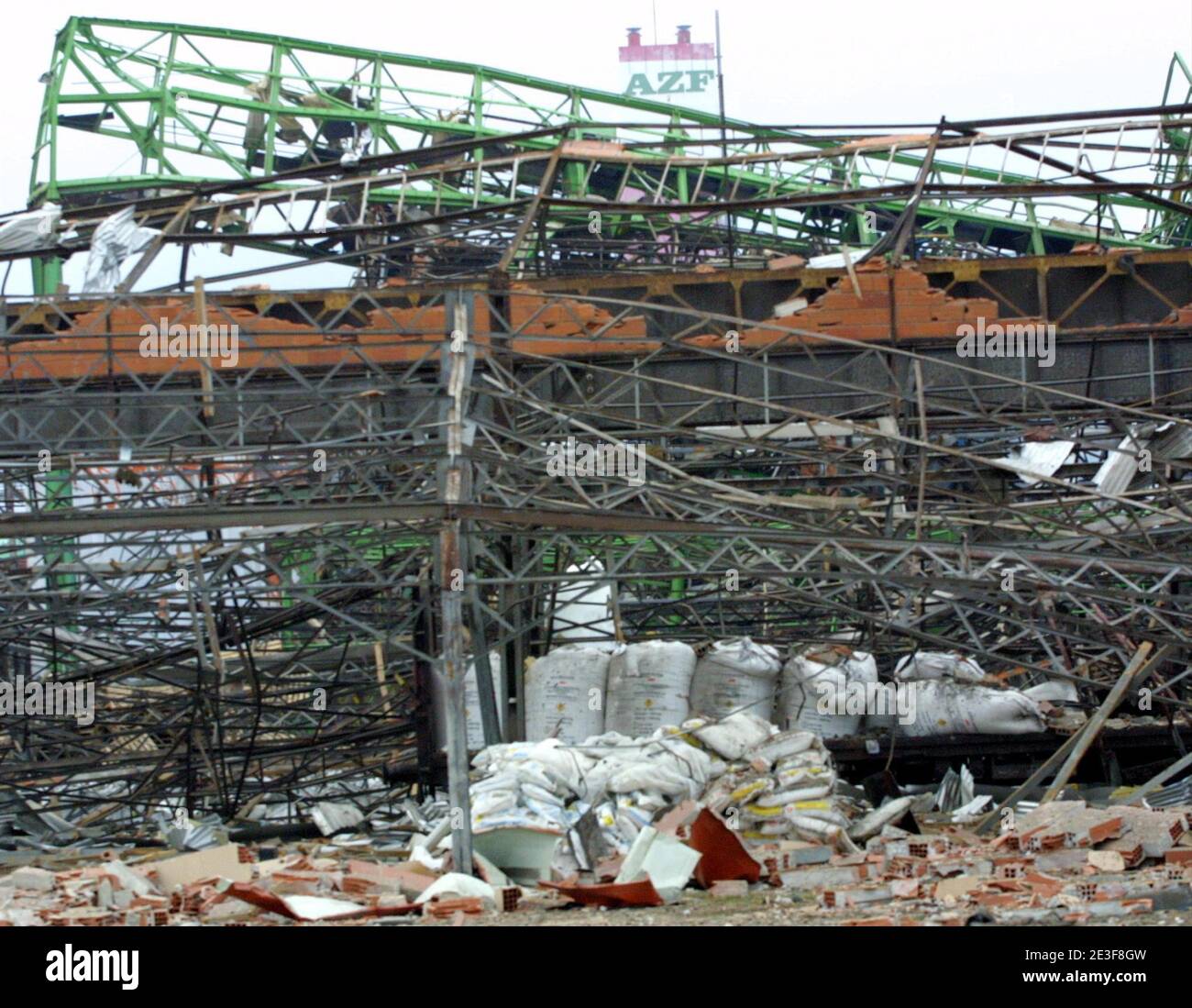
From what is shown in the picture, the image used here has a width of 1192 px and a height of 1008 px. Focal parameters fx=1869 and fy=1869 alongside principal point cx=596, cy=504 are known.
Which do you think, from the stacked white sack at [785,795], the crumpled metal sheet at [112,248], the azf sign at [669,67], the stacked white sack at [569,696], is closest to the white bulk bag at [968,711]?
the stacked white sack at [569,696]

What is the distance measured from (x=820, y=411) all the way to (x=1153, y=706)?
19.0 ft

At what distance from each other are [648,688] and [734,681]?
0.89 meters

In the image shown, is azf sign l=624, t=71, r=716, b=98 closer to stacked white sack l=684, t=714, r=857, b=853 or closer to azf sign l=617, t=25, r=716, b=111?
azf sign l=617, t=25, r=716, b=111

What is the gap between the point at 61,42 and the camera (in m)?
34.3

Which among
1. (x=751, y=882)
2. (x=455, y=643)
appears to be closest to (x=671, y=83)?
(x=455, y=643)

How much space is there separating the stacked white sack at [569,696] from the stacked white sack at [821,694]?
6.27 ft

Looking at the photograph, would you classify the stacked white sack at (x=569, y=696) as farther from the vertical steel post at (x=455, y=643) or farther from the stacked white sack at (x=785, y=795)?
the vertical steel post at (x=455, y=643)

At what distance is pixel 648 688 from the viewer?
61.8 ft

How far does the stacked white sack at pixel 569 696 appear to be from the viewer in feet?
61.9

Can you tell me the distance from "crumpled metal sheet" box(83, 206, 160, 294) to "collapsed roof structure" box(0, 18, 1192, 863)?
2.0 inches

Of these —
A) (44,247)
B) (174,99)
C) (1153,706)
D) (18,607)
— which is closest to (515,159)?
(44,247)

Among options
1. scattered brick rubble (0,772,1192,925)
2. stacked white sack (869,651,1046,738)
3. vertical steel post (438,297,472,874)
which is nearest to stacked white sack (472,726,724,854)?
scattered brick rubble (0,772,1192,925)
